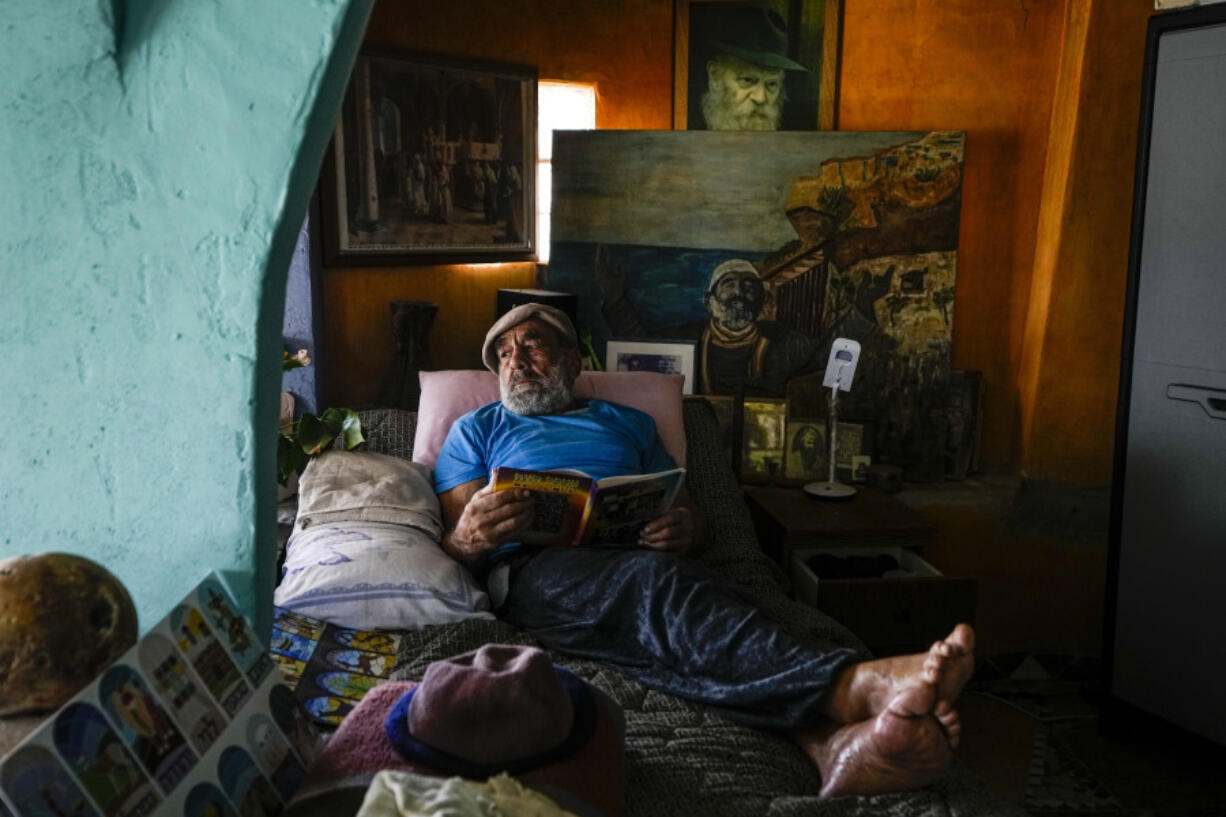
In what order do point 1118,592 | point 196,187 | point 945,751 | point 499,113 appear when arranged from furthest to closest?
point 499,113, point 1118,592, point 945,751, point 196,187

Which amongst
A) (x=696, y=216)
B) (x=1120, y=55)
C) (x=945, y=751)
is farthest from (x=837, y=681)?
(x=1120, y=55)

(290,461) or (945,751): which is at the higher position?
(290,461)

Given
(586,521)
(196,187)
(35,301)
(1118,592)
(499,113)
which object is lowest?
(1118,592)

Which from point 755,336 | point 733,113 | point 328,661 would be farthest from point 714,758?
point 733,113

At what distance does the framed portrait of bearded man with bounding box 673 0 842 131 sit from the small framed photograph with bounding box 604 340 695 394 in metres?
0.80

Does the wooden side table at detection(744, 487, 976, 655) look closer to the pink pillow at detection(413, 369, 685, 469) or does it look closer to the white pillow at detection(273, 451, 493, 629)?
the pink pillow at detection(413, 369, 685, 469)

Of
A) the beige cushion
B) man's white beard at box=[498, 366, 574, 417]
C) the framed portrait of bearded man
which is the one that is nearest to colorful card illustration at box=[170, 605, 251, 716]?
the beige cushion

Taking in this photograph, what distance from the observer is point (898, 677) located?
174 cm

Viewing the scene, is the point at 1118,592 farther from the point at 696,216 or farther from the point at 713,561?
the point at 696,216

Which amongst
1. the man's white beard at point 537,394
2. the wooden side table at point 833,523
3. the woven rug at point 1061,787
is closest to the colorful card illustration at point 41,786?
the man's white beard at point 537,394

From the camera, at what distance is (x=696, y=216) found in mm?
3475

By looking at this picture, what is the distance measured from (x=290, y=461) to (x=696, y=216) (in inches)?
66.1

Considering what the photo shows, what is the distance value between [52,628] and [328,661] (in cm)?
98

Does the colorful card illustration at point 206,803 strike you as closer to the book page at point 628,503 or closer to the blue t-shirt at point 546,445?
the book page at point 628,503
